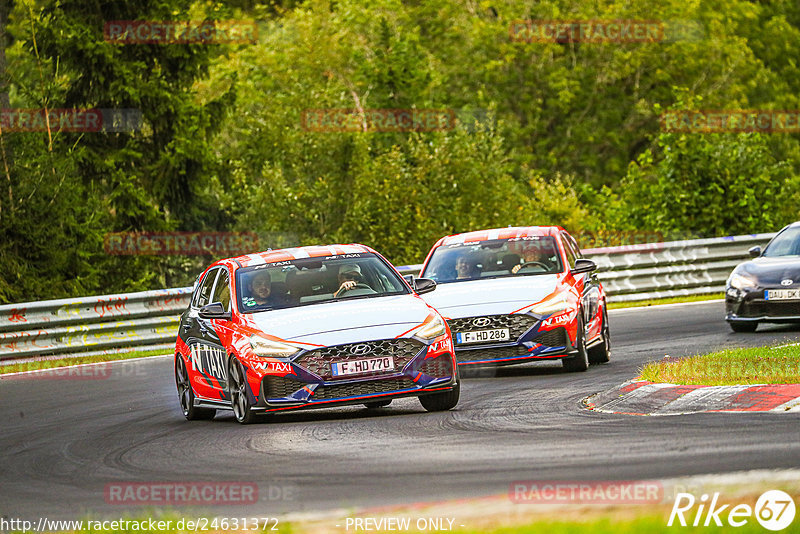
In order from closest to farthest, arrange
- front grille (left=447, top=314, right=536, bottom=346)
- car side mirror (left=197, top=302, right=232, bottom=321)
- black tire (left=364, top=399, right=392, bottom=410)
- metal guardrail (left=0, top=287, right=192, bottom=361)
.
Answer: black tire (left=364, top=399, right=392, bottom=410) → car side mirror (left=197, top=302, right=232, bottom=321) → front grille (left=447, top=314, right=536, bottom=346) → metal guardrail (left=0, top=287, right=192, bottom=361)

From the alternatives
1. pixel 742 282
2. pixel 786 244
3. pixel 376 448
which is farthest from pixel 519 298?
pixel 786 244

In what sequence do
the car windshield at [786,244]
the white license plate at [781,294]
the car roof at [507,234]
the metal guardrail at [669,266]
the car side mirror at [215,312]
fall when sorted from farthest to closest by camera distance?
the metal guardrail at [669,266] < the car windshield at [786,244] < the white license plate at [781,294] < the car roof at [507,234] < the car side mirror at [215,312]

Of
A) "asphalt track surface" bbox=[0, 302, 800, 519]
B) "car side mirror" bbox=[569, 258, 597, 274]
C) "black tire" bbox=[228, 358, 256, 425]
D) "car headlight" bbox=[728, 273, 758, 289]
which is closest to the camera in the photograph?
"asphalt track surface" bbox=[0, 302, 800, 519]

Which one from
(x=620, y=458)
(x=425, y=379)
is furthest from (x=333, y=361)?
(x=620, y=458)

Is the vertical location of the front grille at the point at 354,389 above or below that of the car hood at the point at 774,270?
above

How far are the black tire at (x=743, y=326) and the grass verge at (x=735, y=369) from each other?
381cm

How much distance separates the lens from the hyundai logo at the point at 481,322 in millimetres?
15359

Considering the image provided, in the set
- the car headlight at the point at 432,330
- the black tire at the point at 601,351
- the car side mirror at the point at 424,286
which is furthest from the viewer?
the black tire at the point at 601,351

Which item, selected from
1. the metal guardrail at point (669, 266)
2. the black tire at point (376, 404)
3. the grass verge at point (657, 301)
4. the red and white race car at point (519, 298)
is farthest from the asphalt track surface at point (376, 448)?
the metal guardrail at point (669, 266)

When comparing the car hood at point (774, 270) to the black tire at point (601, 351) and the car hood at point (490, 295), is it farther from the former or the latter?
the car hood at point (490, 295)

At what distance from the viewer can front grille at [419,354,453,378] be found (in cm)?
1202

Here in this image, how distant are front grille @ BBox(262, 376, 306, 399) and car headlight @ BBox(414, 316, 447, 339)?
3.46 feet

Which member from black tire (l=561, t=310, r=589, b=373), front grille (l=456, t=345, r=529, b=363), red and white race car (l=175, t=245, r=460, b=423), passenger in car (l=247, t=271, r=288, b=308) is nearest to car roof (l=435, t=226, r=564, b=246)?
black tire (l=561, t=310, r=589, b=373)

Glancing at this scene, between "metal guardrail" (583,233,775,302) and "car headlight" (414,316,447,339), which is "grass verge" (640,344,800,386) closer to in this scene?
"car headlight" (414,316,447,339)
